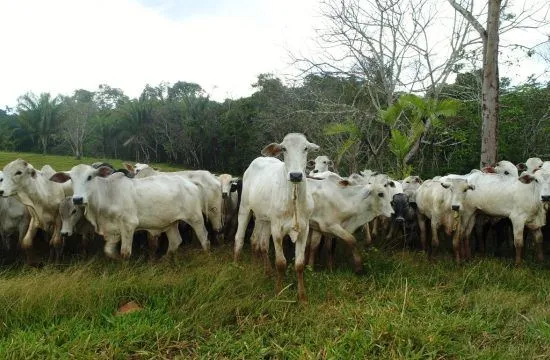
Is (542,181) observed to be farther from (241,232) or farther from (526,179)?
(241,232)

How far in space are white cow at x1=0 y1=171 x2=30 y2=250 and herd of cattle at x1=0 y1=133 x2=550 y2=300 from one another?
0.02 m

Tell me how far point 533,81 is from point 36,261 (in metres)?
19.2

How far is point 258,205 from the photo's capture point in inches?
260

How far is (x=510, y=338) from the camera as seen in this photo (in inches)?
185

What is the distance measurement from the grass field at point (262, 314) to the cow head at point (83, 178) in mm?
891

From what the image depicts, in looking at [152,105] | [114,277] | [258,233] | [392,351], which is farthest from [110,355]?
[152,105]

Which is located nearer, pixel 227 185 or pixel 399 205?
pixel 399 205

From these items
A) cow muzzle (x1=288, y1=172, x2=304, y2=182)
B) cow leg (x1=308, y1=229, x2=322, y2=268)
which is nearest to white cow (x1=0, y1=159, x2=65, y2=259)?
cow leg (x1=308, y1=229, x2=322, y2=268)

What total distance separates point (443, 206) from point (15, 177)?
6.61 metres

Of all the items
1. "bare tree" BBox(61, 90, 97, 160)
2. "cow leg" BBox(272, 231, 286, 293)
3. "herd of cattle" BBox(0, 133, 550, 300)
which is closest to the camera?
"cow leg" BBox(272, 231, 286, 293)

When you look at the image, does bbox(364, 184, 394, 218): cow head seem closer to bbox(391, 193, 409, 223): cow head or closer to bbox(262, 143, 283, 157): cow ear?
bbox(391, 193, 409, 223): cow head

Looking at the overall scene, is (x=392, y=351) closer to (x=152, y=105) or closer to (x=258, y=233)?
(x=258, y=233)

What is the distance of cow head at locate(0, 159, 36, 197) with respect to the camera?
22.0ft

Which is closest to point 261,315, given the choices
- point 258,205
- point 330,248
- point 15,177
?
point 258,205
